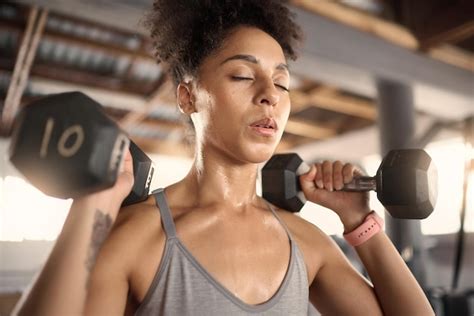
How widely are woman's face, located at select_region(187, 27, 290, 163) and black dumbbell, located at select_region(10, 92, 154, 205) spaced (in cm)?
44

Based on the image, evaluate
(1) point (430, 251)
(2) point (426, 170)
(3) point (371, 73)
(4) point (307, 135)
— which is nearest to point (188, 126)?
(2) point (426, 170)

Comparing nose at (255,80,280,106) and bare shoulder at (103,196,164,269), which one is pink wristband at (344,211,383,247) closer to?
nose at (255,80,280,106)

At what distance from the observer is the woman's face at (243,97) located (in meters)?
1.19

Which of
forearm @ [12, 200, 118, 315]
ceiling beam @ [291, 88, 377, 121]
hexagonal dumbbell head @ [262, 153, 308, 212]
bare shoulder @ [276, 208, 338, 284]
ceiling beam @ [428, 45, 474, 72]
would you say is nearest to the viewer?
forearm @ [12, 200, 118, 315]

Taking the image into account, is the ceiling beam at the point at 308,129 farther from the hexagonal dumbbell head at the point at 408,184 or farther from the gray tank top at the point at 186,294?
the gray tank top at the point at 186,294

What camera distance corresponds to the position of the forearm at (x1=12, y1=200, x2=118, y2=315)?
2.45 ft

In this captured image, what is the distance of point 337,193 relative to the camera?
1.42m

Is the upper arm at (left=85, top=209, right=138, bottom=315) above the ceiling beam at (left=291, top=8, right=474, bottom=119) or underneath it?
underneath

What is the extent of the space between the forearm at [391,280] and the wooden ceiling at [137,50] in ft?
8.36

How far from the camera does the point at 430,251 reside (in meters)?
7.43

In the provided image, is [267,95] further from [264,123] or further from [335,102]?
[335,102]

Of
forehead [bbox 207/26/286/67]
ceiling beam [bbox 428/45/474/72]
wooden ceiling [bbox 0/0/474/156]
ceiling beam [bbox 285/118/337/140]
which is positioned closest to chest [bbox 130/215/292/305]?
forehead [bbox 207/26/286/67]

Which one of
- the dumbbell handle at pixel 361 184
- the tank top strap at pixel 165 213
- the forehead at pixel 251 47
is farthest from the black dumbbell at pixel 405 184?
the tank top strap at pixel 165 213

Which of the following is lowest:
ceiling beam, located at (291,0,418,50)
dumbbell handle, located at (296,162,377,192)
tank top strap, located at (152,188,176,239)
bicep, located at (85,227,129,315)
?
bicep, located at (85,227,129,315)
